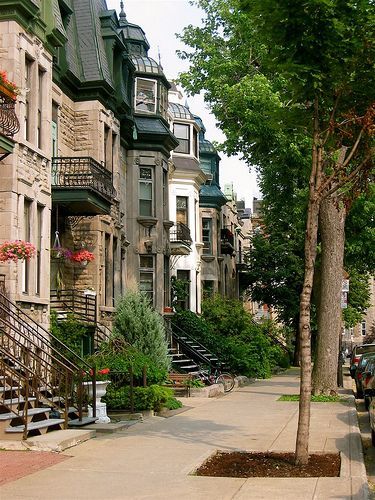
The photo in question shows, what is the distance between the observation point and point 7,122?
15359 millimetres

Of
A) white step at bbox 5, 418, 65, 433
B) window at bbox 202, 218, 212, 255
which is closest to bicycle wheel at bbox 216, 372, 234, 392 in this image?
white step at bbox 5, 418, 65, 433

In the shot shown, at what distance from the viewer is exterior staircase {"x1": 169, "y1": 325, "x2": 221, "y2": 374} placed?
27.0 m

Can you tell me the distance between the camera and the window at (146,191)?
29.5 metres

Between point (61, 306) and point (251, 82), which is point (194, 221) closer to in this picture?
point (251, 82)

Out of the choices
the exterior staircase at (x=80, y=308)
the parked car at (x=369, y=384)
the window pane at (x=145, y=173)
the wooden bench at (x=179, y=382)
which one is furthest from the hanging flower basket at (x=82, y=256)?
the parked car at (x=369, y=384)

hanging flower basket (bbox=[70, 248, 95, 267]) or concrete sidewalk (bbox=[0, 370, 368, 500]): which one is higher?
hanging flower basket (bbox=[70, 248, 95, 267])

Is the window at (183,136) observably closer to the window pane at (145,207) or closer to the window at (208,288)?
the window at (208,288)

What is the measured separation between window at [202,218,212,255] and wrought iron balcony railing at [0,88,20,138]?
29005 mm

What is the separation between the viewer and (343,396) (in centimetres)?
2241

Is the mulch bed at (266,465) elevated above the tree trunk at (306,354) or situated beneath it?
situated beneath

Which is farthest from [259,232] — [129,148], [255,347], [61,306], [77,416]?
[77,416]

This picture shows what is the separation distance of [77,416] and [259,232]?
1516 inches

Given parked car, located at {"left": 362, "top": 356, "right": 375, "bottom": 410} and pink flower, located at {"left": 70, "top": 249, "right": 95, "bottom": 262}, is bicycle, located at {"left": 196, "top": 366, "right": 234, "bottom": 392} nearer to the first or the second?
pink flower, located at {"left": 70, "top": 249, "right": 95, "bottom": 262}

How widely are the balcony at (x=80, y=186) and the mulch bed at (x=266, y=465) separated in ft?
36.0
